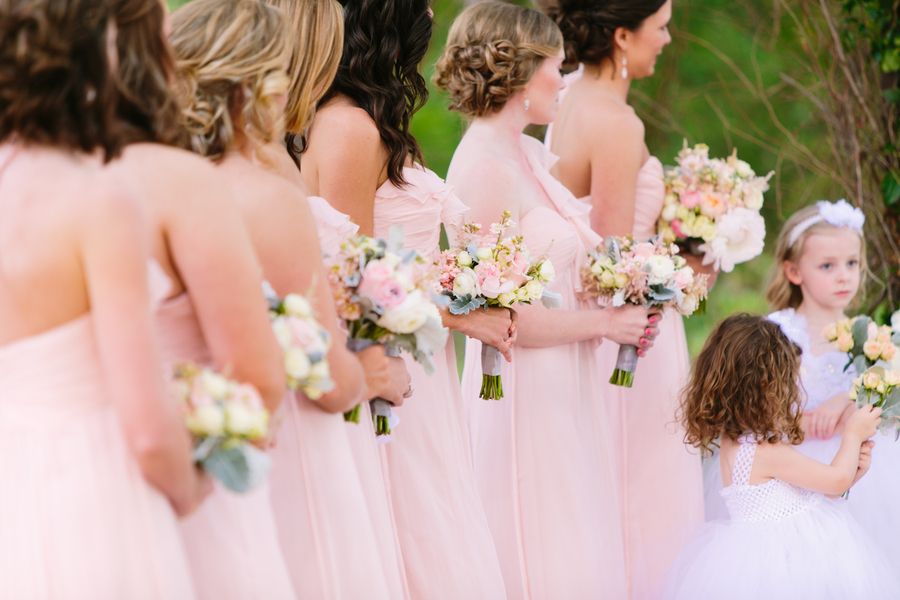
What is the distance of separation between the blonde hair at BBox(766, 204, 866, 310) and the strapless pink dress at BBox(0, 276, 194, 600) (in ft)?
12.3

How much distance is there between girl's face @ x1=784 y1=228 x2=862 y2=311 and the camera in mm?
5363

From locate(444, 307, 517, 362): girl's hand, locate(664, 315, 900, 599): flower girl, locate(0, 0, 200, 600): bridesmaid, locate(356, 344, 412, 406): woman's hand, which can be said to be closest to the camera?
locate(0, 0, 200, 600): bridesmaid

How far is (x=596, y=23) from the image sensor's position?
5.35 metres

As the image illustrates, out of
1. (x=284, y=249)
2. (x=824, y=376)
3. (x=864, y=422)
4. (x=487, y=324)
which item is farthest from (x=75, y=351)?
(x=824, y=376)

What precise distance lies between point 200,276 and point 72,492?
47 centimetres

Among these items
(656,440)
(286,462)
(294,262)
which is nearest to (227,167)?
(294,262)

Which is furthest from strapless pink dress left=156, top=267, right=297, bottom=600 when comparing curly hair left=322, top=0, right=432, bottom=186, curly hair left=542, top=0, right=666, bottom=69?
curly hair left=542, top=0, right=666, bottom=69

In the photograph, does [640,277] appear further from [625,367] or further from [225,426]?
[225,426]

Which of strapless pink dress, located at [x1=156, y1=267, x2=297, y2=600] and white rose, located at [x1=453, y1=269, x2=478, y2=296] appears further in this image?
white rose, located at [x1=453, y1=269, x2=478, y2=296]

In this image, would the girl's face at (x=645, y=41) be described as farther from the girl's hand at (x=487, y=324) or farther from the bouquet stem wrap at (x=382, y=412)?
the bouquet stem wrap at (x=382, y=412)

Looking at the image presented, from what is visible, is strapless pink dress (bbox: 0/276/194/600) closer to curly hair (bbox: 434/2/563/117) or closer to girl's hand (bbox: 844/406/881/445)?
curly hair (bbox: 434/2/563/117)

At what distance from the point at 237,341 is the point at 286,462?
582 mm

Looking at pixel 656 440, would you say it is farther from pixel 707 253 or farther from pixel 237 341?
pixel 237 341

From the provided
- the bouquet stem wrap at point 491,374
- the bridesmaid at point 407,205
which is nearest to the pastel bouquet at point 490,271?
the bridesmaid at point 407,205
